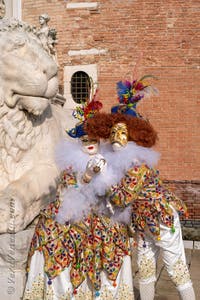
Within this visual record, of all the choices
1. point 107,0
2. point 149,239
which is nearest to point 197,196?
point 107,0

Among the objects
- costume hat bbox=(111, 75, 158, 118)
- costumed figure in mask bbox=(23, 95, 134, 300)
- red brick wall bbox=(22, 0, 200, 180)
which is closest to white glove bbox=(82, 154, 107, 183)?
costumed figure in mask bbox=(23, 95, 134, 300)

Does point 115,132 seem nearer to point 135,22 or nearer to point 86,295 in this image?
point 86,295

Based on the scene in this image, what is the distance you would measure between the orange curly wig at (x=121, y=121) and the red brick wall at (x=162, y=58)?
21.8 feet

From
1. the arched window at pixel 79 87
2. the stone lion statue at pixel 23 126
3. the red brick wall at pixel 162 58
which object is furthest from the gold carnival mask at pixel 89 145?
the arched window at pixel 79 87

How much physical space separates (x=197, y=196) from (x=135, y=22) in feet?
13.2

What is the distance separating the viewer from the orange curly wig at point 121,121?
296 centimetres

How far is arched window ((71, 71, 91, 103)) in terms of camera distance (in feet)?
34.3

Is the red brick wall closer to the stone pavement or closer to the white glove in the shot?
the stone pavement

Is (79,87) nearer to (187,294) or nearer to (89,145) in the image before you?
(89,145)

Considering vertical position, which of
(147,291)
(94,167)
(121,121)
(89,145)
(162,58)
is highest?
(162,58)

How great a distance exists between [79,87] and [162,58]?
83.6 inches

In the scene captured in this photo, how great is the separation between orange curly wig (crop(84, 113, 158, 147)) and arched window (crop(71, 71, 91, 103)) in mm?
7536

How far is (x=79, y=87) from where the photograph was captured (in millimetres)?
10609

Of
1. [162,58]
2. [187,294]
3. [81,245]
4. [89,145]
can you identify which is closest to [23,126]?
[89,145]
